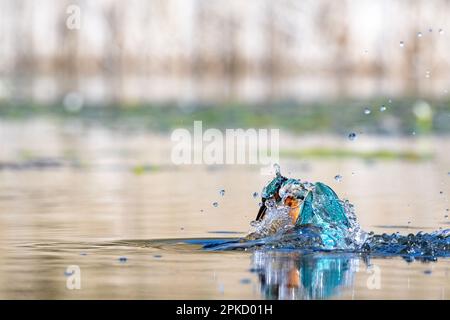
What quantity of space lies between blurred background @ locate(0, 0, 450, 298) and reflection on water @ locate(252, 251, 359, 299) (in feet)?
0.58

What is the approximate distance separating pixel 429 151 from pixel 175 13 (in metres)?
18.4

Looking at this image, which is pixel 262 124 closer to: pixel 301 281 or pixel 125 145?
pixel 125 145

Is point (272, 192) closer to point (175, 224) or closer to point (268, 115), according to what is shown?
point (175, 224)

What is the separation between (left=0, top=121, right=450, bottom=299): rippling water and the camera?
27.7 feet

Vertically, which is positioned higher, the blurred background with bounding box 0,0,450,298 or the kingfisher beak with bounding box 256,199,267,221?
the blurred background with bounding box 0,0,450,298

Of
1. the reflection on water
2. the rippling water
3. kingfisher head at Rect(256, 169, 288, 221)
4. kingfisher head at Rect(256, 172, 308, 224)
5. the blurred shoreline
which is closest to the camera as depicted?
the reflection on water

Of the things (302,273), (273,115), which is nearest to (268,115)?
(273,115)

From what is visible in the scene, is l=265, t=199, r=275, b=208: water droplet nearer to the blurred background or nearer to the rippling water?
the rippling water

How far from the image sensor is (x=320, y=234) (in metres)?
10.2

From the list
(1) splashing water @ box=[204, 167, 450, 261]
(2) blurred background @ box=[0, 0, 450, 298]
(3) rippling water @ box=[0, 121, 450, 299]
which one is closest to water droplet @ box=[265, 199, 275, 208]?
(1) splashing water @ box=[204, 167, 450, 261]

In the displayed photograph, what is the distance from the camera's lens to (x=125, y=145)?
2025 cm

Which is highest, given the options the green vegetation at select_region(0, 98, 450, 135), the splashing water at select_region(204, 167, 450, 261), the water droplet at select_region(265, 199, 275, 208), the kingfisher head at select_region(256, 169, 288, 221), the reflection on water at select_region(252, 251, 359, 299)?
the green vegetation at select_region(0, 98, 450, 135)

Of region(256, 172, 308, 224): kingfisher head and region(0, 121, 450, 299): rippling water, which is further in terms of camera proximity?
region(256, 172, 308, 224): kingfisher head

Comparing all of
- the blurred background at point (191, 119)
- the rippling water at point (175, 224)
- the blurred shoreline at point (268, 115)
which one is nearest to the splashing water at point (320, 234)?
the rippling water at point (175, 224)
